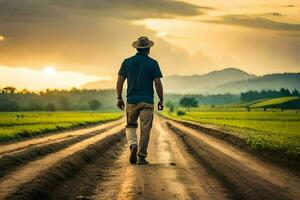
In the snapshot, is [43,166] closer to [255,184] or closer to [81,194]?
[81,194]

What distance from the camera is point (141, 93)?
13914 mm

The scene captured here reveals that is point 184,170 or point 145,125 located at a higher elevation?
point 145,125

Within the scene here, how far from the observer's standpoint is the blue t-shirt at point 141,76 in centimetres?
1391

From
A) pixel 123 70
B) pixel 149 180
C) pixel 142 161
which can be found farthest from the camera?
pixel 123 70

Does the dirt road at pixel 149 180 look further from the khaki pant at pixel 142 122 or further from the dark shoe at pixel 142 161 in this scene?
the khaki pant at pixel 142 122

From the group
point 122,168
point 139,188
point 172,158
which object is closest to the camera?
point 139,188

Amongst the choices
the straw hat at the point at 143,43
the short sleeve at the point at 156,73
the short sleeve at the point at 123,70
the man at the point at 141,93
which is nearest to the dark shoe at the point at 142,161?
the man at the point at 141,93

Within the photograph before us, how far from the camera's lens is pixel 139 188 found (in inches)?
366

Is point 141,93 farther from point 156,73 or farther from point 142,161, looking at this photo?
point 142,161

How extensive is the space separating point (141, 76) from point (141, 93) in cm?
44

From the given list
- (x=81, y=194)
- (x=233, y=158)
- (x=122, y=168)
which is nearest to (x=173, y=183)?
(x=81, y=194)

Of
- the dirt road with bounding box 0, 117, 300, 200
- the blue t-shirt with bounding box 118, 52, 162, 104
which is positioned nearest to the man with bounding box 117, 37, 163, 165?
the blue t-shirt with bounding box 118, 52, 162, 104

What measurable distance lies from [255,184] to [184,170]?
2.82 m

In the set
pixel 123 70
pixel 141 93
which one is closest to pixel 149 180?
pixel 141 93
